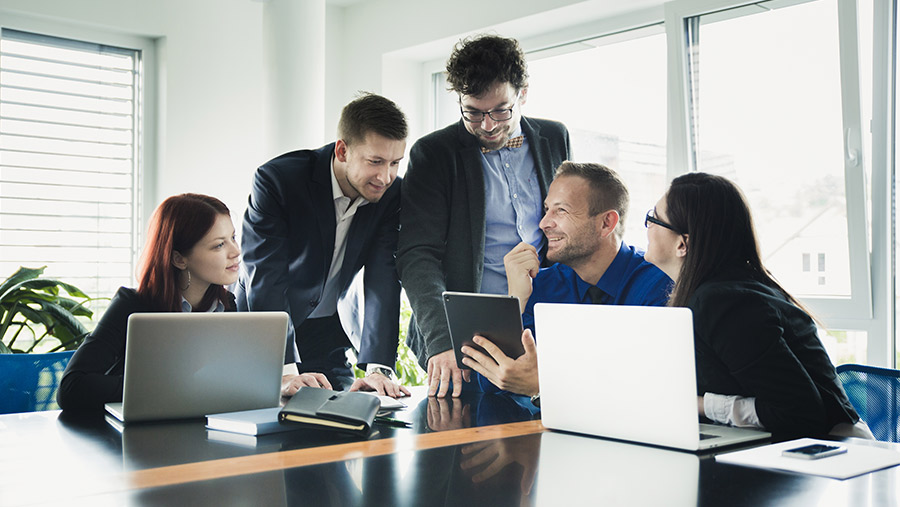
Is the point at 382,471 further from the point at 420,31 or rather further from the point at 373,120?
the point at 420,31

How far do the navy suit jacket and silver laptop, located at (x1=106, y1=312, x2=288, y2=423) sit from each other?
708mm

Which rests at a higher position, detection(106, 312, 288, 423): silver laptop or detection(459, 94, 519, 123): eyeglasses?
detection(459, 94, 519, 123): eyeglasses

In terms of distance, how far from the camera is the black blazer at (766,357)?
5.75 ft

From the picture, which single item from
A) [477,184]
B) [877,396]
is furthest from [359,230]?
[877,396]

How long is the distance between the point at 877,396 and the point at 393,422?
1.38 m

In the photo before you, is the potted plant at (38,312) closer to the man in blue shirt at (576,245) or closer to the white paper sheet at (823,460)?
the man in blue shirt at (576,245)

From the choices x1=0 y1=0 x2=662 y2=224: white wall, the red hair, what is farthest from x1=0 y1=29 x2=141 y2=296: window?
the red hair

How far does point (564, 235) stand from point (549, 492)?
1528 mm

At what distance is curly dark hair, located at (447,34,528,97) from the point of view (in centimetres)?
259

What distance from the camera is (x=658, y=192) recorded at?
4.05 m

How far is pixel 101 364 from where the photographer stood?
219 cm

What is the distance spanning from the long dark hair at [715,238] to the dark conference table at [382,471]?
1.98 feet

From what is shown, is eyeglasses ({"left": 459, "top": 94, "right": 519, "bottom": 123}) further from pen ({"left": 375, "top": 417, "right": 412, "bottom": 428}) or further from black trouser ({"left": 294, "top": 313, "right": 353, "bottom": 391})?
pen ({"left": 375, "top": 417, "right": 412, "bottom": 428})

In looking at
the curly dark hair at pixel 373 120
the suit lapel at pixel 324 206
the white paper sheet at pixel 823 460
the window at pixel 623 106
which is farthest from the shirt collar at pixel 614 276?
the window at pixel 623 106
